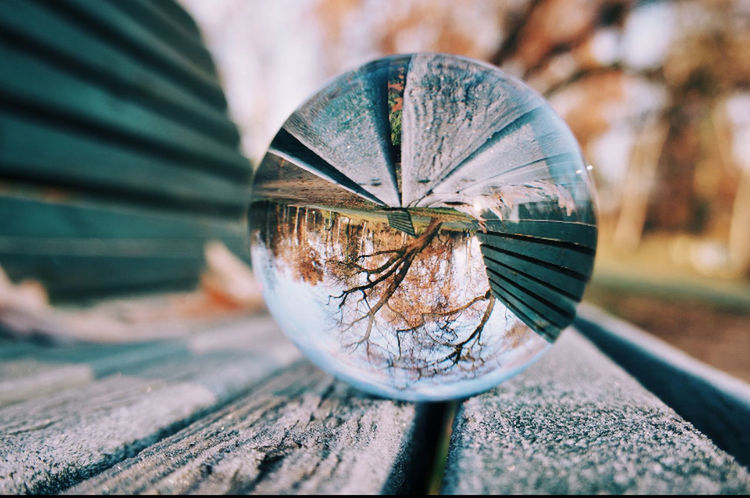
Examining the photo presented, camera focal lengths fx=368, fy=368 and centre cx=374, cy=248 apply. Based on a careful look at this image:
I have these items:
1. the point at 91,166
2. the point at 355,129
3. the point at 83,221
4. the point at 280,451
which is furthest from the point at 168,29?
the point at 280,451

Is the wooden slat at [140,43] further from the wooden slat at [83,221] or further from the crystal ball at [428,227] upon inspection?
the crystal ball at [428,227]

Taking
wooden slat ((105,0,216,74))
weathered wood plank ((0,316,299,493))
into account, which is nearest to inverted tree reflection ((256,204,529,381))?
weathered wood plank ((0,316,299,493))

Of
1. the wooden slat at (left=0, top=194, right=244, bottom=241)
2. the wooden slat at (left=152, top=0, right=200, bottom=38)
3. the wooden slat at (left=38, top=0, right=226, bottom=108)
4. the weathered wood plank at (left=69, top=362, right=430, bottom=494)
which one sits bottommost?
the weathered wood plank at (left=69, top=362, right=430, bottom=494)

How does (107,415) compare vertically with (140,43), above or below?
below

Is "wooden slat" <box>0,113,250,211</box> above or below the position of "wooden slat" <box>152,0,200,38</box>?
below

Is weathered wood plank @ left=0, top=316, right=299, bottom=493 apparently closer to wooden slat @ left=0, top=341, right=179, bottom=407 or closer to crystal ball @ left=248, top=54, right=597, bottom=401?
wooden slat @ left=0, top=341, right=179, bottom=407

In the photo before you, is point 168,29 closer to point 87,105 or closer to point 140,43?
point 140,43

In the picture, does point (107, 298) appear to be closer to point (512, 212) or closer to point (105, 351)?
point (105, 351)
